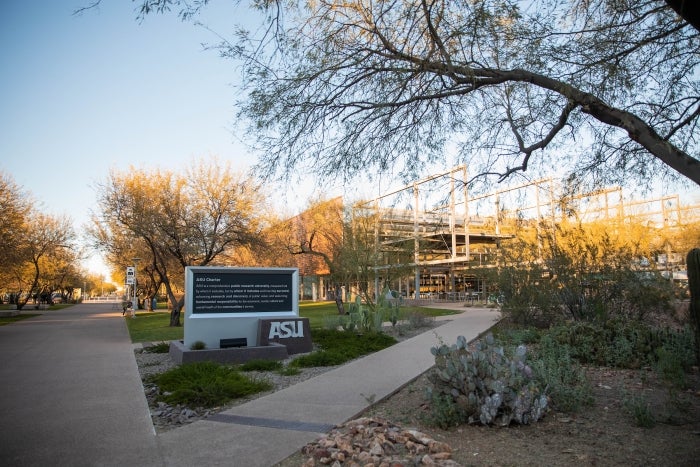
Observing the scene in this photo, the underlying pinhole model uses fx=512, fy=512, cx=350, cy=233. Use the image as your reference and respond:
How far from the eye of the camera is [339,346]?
12.1 meters

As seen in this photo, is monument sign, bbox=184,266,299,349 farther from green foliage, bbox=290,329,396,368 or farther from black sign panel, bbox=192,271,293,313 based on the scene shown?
green foliage, bbox=290,329,396,368

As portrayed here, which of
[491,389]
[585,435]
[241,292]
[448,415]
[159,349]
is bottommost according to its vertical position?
[159,349]

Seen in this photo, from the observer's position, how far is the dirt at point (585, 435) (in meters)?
4.33

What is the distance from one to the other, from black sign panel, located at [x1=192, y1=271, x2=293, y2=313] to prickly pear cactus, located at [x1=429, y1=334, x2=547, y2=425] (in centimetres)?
748

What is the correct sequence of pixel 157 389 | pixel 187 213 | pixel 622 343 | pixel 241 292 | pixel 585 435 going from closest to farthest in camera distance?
A: 1. pixel 585 435
2. pixel 157 389
3. pixel 622 343
4. pixel 241 292
5. pixel 187 213

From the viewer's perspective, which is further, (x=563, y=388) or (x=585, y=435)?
(x=563, y=388)

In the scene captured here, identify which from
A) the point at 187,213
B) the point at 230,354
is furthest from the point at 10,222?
the point at 230,354

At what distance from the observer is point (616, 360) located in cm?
814

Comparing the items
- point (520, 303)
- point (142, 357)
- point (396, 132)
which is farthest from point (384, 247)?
point (396, 132)

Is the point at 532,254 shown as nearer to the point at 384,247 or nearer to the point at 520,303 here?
the point at 520,303

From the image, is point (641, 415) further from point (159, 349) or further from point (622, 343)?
point (159, 349)

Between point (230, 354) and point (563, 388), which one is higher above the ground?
Answer: point (563, 388)

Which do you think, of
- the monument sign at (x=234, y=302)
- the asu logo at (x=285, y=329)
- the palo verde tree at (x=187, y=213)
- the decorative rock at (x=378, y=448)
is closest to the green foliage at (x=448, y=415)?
the decorative rock at (x=378, y=448)

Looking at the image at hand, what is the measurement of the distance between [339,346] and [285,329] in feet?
4.40
